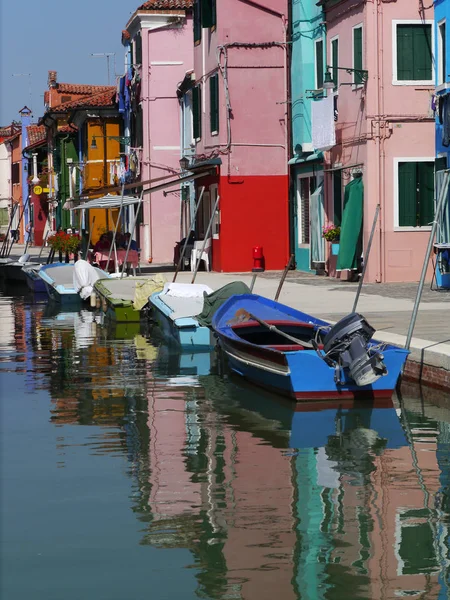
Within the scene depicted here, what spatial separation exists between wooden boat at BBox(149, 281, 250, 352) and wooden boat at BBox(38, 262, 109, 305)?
326 inches

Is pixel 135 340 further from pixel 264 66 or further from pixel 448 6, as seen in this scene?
pixel 264 66

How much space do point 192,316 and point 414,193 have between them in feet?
34.7

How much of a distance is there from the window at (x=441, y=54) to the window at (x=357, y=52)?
3.34 meters

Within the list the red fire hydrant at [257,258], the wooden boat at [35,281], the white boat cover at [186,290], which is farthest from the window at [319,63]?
the white boat cover at [186,290]

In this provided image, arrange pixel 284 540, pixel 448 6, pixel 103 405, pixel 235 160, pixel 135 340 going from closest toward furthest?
pixel 284 540, pixel 103 405, pixel 135 340, pixel 448 6, pixel 235 160

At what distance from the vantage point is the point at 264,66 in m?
36.5

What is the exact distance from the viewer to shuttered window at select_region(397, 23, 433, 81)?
1139 inches

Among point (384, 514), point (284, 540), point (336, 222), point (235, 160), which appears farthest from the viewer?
point (235, 160)

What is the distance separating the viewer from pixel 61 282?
3312 centimetres

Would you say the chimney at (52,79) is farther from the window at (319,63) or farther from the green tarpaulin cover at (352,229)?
the green tarpaulin cover at (352,229)

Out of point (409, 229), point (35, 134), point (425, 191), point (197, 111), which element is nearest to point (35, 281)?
point (197, 111)

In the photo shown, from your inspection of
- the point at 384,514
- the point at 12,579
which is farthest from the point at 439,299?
the point at 12,579

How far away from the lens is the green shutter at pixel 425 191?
29125 millimetres

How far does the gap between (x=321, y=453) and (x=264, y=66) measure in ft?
86.0
